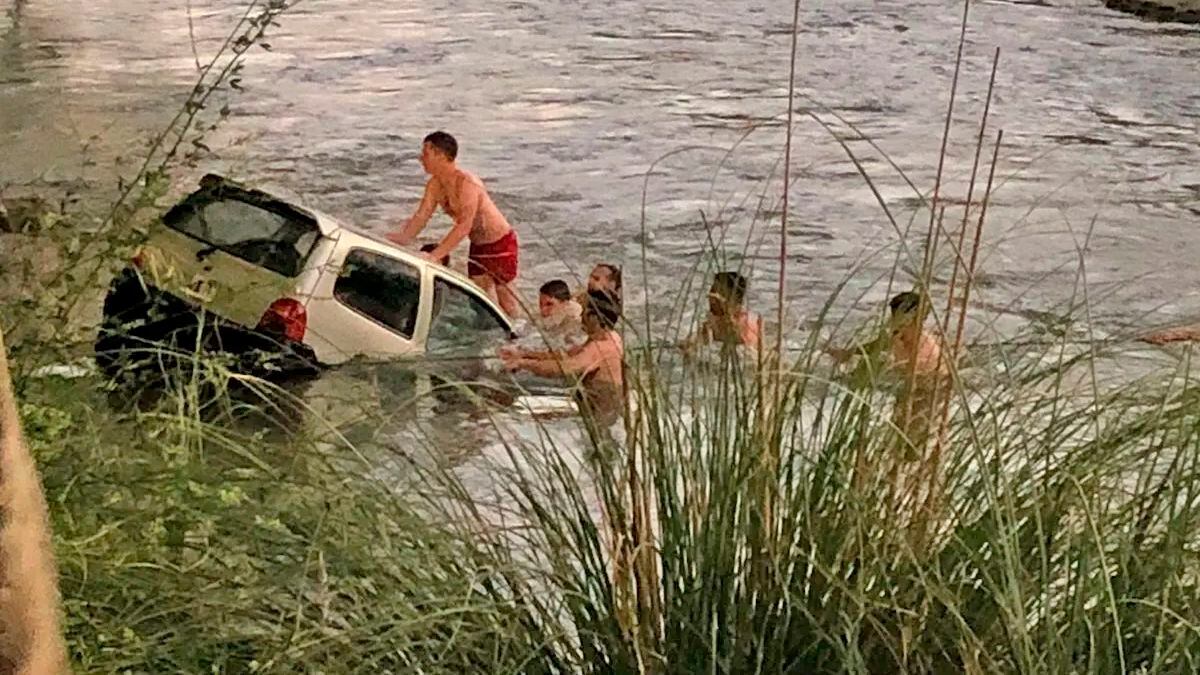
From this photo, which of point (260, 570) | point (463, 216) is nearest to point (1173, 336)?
point (260, 570)

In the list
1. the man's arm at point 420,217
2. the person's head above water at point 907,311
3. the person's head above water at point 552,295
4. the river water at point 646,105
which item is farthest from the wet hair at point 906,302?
the man's arm at point 420,217

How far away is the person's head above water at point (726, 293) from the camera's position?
784 millimetres

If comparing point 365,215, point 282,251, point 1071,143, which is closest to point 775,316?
point 282,251

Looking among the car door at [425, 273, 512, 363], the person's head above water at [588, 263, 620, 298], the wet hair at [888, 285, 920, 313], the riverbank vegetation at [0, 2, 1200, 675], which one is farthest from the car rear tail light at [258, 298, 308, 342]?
the wet hair at [888, 285, 920, 313]

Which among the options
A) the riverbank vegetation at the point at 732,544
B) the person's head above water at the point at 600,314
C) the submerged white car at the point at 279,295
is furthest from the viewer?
the submerged white car at the point at 279,295

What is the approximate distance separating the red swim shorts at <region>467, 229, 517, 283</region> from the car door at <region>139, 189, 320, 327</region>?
150 millimetres

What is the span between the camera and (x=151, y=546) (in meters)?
0.75

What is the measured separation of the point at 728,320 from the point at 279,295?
61cm

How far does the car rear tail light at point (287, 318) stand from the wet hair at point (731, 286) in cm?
51

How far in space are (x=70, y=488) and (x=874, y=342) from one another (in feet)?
1.38

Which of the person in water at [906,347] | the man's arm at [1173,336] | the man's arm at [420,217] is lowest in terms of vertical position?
the man's arm at [420,217]

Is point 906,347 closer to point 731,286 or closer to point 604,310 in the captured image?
point 731,286

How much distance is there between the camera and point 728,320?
0.77 meters

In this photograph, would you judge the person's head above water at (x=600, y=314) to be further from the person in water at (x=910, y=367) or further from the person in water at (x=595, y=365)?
the person in water at (x=910, y=367)
